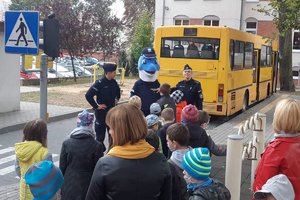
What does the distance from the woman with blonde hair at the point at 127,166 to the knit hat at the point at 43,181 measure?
613 mm

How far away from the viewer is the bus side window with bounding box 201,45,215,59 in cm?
1407

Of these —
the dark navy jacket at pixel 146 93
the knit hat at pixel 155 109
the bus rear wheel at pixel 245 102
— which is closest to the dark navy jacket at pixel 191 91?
the dark navy jacket at pixel 146 93

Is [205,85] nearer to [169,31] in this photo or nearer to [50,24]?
[169,31]

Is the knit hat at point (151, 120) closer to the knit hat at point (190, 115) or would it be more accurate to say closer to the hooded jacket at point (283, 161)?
the knit hat at point (190, 115)

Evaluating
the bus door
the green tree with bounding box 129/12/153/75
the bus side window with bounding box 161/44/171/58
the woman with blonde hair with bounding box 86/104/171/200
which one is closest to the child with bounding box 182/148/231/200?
the woman with blonde hair with bounding box 86/104/171/200

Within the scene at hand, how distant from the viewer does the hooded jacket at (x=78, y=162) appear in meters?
4.43

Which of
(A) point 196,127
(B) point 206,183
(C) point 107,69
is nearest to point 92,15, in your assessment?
(C) point 107,69

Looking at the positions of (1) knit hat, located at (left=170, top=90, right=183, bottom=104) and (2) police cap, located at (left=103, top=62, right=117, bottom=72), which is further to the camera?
(1) knit hat, located at (left=170, top=90, right=183, bottom=104)

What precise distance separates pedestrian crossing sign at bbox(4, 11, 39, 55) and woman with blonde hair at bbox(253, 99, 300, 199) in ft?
12.3

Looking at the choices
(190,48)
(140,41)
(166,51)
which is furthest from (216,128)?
(140,41)

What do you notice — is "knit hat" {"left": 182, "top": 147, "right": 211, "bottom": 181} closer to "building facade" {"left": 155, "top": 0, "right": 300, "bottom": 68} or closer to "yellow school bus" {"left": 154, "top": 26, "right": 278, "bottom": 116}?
"yellow school bus" {"left": 154, "top": 26, "right": 278, "bottom": 116}

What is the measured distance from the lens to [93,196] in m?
2.81

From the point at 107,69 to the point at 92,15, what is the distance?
81.4 ft

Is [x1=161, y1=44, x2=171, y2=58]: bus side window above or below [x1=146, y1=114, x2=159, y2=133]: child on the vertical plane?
above
